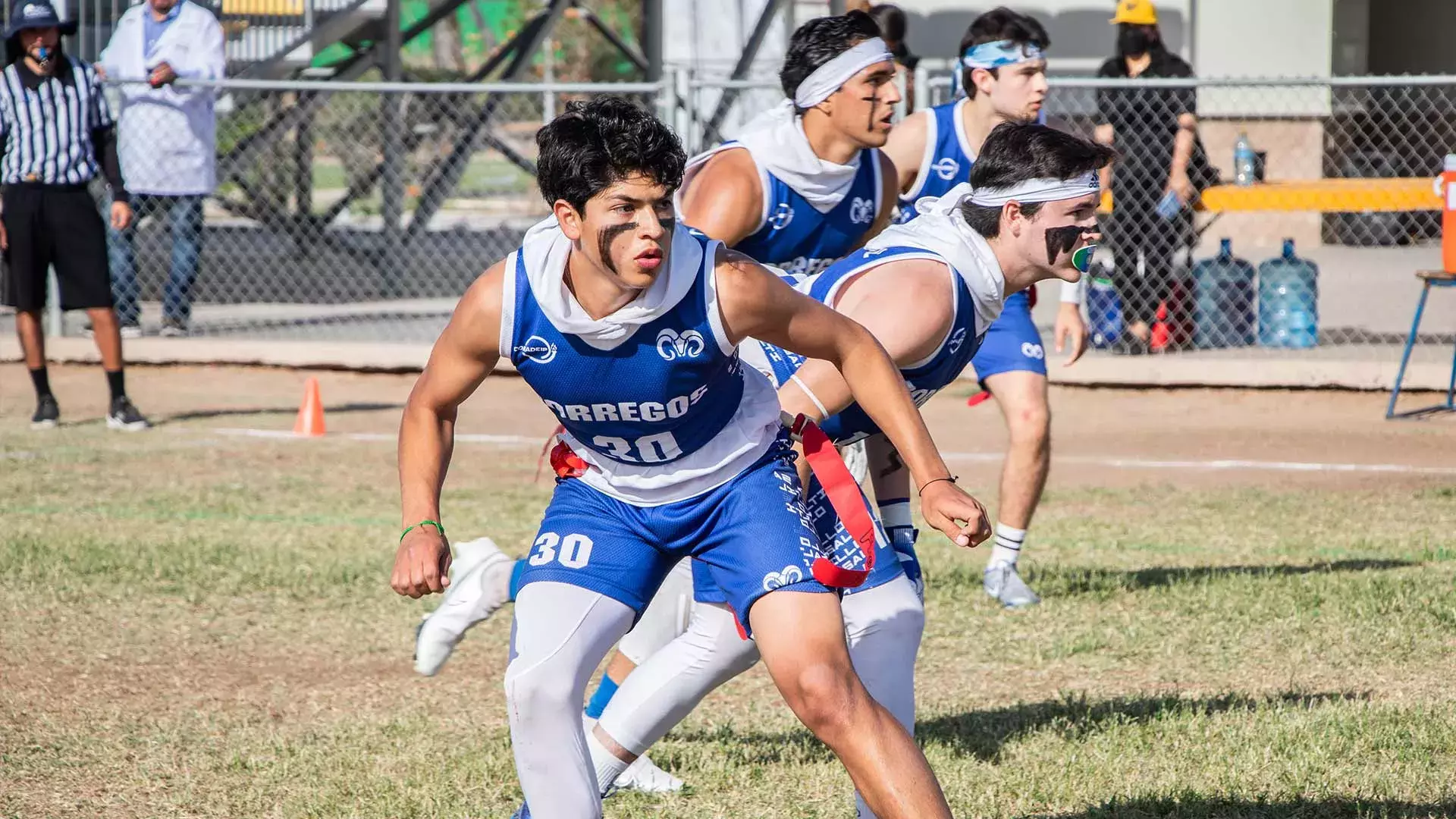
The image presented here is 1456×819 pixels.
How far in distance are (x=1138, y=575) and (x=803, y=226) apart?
245 centimetres

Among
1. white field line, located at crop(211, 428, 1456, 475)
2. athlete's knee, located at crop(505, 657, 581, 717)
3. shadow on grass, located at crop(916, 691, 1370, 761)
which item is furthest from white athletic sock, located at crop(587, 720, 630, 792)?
white field line, located at crop(211, 428, 1456, 475)

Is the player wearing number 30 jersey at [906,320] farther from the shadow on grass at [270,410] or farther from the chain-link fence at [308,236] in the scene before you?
the shadow on grass at [270,410]

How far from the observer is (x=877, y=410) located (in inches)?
141

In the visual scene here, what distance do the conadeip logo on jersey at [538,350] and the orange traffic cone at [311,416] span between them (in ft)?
23.5

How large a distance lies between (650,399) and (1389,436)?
7.91 metres

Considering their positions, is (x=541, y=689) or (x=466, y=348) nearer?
(x=541, y=689)

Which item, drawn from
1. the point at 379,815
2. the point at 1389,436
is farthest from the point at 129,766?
the point at 1389,436

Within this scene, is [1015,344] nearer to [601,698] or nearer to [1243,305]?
[601,698]

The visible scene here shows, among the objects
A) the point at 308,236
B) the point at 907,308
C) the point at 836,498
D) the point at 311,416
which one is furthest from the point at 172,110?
the point at 836,498

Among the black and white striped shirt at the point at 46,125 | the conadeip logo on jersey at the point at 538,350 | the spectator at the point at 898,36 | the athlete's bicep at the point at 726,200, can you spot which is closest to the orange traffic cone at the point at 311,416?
the black and white striped shirt at the point at 46,125

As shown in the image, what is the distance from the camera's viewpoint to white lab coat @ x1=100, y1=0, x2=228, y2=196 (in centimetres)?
1313

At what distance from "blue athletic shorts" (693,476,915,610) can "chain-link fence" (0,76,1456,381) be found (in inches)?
119

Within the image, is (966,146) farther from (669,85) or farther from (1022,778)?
(669,85)

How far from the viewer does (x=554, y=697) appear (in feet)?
11.5
